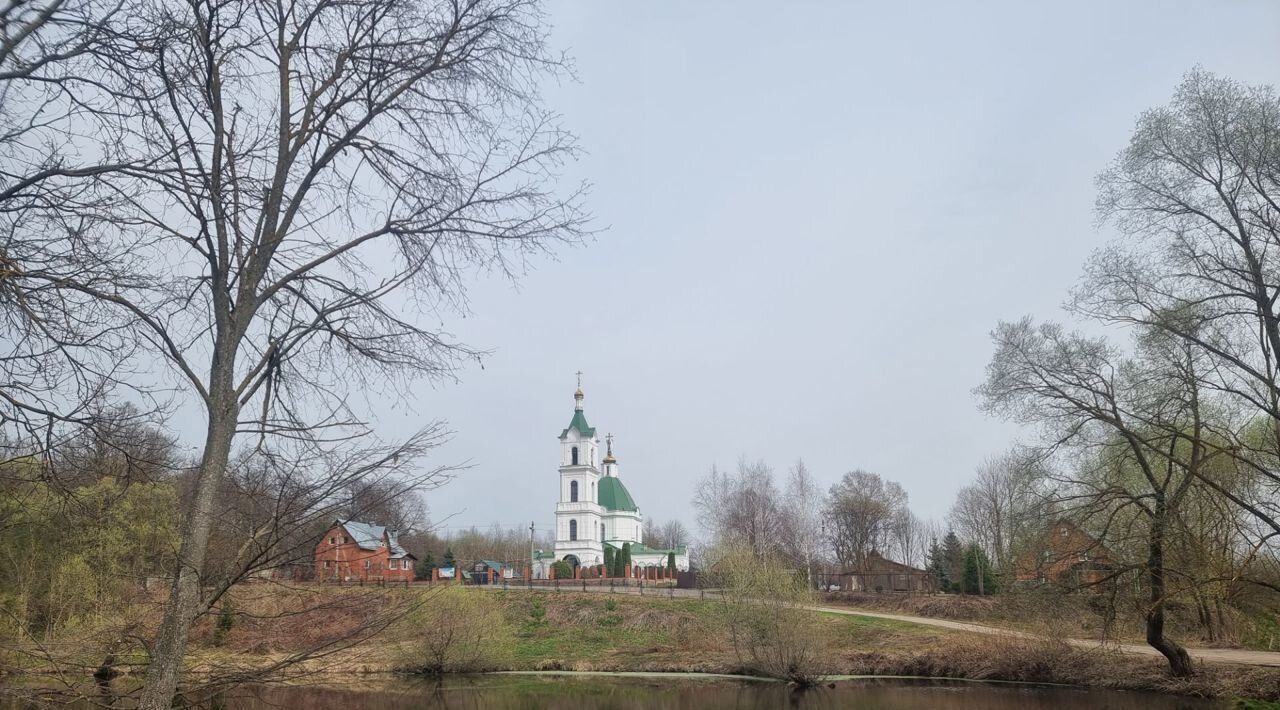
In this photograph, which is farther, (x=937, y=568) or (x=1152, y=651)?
(x=937, y=568)

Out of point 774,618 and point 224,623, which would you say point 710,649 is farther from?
point 224,623

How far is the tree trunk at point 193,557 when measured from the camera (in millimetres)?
3941

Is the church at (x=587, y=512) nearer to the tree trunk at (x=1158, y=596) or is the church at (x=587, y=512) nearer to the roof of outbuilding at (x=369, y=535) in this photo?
the tree trunk at (x=1158, y=596)

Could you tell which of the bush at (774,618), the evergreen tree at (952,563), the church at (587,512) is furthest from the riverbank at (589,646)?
the church at (587,512)

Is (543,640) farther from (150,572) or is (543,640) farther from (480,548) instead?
(480,548)

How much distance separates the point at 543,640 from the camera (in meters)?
38.1

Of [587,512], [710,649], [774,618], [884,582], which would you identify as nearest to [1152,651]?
[774,618]

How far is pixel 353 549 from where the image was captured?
4172 mm

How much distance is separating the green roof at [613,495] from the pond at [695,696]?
46882 millimetres

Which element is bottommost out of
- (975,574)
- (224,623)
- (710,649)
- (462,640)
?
(710,649)

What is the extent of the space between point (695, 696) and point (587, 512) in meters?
47.5

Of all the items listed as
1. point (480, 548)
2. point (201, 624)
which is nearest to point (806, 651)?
point (201, 624)

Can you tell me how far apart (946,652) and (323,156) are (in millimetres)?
28065

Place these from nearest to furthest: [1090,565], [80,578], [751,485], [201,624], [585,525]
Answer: [201,624], [1090,565], [80,578], [751,485], [585,525]
